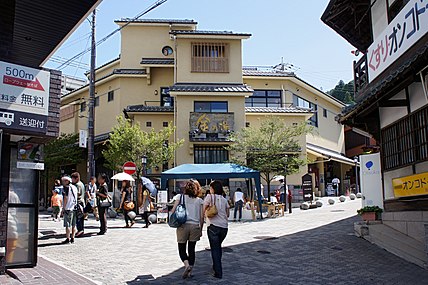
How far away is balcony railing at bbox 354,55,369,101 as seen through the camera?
13.2 metres

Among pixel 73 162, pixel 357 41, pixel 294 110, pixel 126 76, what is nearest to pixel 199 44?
pixel 126 76

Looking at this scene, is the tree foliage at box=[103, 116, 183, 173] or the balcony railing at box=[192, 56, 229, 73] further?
the balcony railing at box=[192, 56, 229, 73]

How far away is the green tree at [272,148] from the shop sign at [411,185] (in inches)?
435

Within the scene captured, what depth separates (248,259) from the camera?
9.93 metres

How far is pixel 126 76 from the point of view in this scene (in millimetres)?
30188

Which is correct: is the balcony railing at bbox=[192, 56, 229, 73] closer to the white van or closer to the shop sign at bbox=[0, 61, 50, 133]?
the shop sign at bbox=[0, 61, 50, 133]

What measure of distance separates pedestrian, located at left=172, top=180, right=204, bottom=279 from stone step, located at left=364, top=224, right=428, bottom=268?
4750 mm

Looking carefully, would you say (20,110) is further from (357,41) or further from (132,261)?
(357,41)

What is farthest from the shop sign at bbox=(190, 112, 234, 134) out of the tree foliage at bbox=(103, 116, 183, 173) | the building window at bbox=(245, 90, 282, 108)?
the building window at bbox=(245, 90, 282, 108)

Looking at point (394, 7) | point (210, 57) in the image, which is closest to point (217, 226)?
point (394, 7)

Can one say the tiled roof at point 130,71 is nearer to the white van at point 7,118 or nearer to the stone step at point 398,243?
the stone step at point 398,243

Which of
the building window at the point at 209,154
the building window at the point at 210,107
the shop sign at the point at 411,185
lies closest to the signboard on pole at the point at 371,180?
the shop sign at the point at 411,185

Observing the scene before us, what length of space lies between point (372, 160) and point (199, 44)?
17.2 m

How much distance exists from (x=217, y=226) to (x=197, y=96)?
19.5 m
